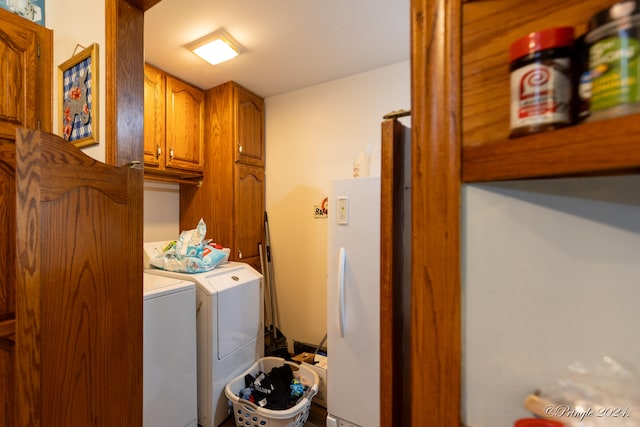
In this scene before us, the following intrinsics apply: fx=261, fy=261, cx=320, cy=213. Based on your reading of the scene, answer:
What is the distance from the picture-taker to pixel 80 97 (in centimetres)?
116

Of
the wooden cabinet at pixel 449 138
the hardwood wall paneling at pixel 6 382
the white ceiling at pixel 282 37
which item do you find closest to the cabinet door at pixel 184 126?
the white ceiling at pixel 282 37

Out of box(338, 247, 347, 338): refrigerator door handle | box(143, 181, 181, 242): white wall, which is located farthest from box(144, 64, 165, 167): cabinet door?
box(338, 247, 347, 338): refrigerator door handle

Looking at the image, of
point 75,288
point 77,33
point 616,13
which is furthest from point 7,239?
point 616,13

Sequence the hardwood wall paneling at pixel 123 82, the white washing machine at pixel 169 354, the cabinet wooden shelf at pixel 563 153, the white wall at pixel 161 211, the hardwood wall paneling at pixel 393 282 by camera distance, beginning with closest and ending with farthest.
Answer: the cabinet wooden shelf at pixel 563 153, the hardwood wall paneling at pixel 393 282, the hardwood wall paneling at pixel 123 82, the white washing machine at pixel 169 354, the white wall at pixel 161 211

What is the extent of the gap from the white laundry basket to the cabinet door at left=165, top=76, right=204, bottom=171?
1.76m

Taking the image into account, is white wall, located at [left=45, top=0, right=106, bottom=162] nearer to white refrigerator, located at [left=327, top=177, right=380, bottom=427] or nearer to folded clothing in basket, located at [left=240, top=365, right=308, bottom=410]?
white refrigerator, located at [left=327, top=177, right=380, bottom=427]

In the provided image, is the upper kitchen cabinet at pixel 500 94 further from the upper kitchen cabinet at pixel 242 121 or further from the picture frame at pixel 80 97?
the upper kitchen cabinet at pixel 242 121

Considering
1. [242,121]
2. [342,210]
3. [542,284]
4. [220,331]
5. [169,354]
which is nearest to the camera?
[542,284]

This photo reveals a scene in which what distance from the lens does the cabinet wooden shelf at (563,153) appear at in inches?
9.9

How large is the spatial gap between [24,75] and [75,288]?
1.04 m

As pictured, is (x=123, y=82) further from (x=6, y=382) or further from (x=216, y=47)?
(x=6, y=382)

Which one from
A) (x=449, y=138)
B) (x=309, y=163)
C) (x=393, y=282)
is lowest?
(x=393, y=282)

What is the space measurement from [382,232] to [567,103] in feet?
1.06

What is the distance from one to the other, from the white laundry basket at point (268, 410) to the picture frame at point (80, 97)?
5.33 ft
